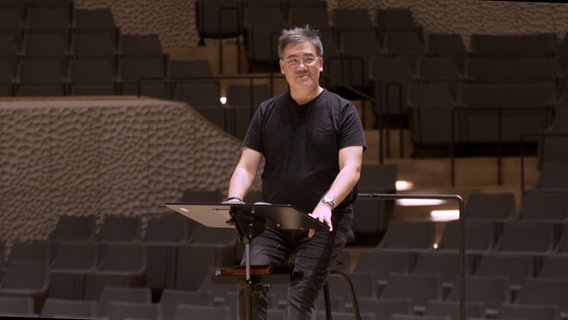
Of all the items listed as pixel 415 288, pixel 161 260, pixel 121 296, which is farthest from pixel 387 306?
pixel 161 260


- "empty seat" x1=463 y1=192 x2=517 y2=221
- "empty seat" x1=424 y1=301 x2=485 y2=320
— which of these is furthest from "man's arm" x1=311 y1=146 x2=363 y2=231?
"empty seat" x1=463 y1=192 x2=517 y2=221

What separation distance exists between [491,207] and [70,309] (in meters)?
2.39

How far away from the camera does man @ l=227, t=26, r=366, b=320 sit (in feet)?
7.41

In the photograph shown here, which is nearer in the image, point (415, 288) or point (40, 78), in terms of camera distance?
point (415, 288)

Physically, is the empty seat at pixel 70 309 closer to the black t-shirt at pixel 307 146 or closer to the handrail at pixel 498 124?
the handrail at pixel 498 124

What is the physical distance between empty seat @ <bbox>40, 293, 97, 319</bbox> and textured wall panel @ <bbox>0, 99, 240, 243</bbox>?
132 cm

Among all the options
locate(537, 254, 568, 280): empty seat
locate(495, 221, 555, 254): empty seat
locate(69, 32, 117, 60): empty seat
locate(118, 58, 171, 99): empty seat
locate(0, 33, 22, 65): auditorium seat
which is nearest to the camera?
locate(537, 254, 568, 280): empty seat

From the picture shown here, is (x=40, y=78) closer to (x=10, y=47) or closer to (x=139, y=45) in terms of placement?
(x=10, y=47)

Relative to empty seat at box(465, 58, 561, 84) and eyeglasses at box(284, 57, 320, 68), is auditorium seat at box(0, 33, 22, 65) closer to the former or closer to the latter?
empty seat at box(465, 58, 561, 84)

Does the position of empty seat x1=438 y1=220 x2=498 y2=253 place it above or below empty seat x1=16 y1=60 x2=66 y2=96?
below

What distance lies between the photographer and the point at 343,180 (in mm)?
2195

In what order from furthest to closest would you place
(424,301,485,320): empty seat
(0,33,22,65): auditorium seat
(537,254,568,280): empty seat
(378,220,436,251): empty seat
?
(0,33,22,65): auditorium seat
(378,220,436,251): empty seat
(537,254,568,280): empty seat
(424,301,485,320): empty seat

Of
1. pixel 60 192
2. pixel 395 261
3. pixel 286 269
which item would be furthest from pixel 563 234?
pixel 286 269

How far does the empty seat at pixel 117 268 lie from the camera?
19.3 feet
